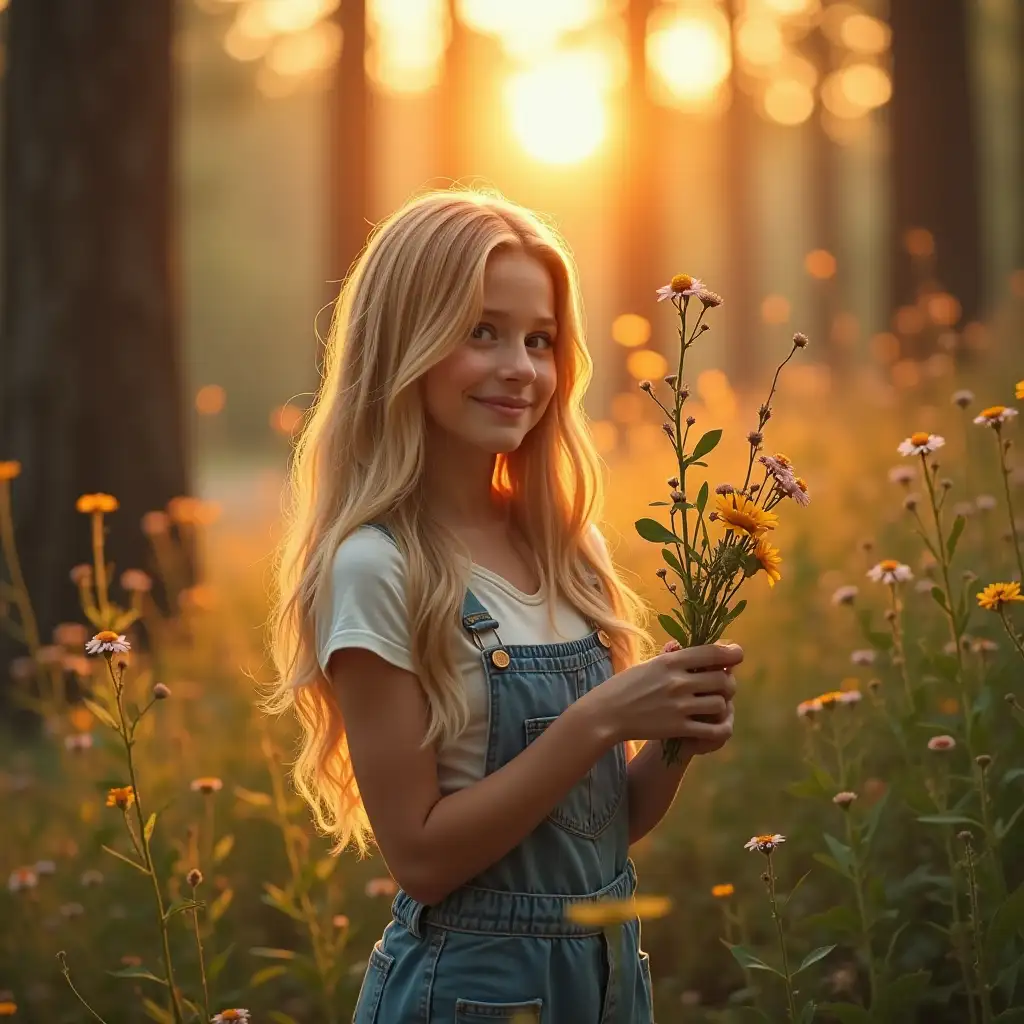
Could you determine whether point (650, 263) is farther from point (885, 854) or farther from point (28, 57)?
point (885, 854)

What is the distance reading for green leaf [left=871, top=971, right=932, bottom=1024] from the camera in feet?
6.54

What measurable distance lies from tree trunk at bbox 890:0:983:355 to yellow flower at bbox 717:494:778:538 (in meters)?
7.23

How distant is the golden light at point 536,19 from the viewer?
15078 mm

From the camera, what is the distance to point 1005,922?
1.93 metres

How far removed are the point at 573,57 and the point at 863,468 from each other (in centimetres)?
1161

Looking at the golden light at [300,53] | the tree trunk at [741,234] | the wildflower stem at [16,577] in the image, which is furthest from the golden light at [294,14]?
the wildflower stem at [16,577]

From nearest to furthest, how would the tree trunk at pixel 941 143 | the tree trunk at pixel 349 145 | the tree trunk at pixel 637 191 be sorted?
1. the tree trunk at pixel 941 143
2. the tree trunk at pixel 349 145
3. the tree trunk at pixel 637 191

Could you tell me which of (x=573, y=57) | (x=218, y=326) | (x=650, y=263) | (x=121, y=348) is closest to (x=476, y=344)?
(x=121, y=348)

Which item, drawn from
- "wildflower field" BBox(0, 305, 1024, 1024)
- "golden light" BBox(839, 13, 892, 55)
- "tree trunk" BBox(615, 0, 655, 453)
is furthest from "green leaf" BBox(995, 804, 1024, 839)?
"golden light" BBox(839, 13, 892, 55)

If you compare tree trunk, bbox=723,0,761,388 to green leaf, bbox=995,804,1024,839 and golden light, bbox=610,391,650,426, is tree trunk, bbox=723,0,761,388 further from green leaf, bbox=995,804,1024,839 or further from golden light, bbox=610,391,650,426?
green leaf, bbox=995,804,1024,839

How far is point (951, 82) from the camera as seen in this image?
836cm

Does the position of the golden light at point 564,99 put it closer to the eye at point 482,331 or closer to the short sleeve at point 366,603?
the eye at point 482,331

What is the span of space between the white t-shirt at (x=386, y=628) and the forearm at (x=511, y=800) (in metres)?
0.08

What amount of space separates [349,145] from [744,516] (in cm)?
921
